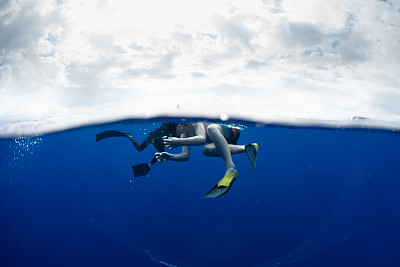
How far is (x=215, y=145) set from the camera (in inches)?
189

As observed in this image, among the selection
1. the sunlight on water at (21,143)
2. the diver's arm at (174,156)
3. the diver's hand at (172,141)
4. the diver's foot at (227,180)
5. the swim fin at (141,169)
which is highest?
the diver's hand at (172,141)

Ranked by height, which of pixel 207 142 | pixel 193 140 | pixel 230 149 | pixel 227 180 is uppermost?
pixel 193 140

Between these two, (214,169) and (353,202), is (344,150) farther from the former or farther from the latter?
(214,169)

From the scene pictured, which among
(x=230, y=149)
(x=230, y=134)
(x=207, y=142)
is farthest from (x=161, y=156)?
(x=230, y=134)

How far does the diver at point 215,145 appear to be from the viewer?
13.3ft

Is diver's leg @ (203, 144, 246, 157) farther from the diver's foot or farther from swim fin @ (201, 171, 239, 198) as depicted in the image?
swim fin @ (201, 171, 239, 198)

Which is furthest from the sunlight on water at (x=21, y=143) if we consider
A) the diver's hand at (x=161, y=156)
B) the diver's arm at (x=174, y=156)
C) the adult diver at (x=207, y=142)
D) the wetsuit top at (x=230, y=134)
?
the wetsuit top at (x=230, y=134)

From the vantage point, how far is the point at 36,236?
15406mm

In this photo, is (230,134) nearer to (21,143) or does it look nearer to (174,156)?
(174,156)

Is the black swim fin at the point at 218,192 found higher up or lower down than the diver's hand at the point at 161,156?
lower down

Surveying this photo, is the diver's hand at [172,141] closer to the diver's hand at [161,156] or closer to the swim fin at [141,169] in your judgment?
the diver's hand at [161,156]

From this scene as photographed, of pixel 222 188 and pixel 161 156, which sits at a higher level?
pixel 161 156

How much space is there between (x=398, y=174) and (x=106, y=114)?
32.4 metres

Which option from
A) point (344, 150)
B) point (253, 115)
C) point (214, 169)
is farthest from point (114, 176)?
point (344, 150)
